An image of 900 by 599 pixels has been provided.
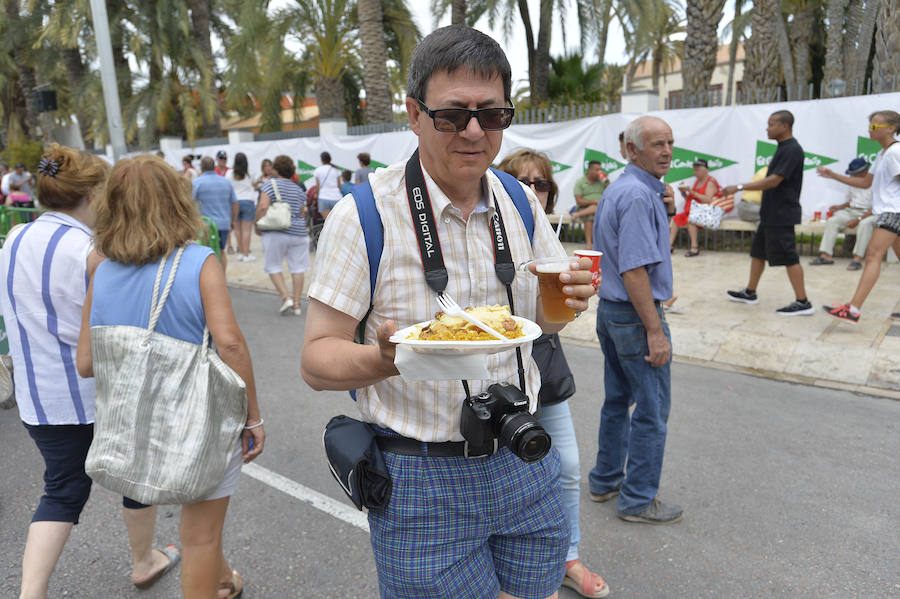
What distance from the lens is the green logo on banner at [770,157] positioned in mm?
8719

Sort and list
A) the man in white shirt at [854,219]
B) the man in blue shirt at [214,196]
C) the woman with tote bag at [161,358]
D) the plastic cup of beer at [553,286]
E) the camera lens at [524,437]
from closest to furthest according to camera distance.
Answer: the camera lens at [524,437] < the plastic cup of beer at [553,286] < the woman with tote bag at [161,358] < the man in white shirt at [854,219] < the man in blue shirt at [214,196]

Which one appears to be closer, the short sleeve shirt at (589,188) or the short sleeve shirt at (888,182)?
the short sleeve shirt at (888,182)

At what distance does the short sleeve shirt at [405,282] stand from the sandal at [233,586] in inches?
63.8

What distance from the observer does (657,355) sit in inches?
117

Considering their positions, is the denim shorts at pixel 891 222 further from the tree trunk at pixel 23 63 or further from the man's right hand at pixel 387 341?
the tree trunk at pixel 23 63

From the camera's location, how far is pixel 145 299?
2090 millimetres

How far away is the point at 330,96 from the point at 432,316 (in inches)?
825

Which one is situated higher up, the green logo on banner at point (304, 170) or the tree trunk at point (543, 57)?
the tree trunk at point (543, 57)

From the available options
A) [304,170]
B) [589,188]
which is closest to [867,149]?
[589,188]

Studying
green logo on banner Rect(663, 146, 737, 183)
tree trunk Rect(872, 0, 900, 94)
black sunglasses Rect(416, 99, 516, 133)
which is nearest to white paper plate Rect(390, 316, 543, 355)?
black sunglasses Rect(416, 99, 516, 133)

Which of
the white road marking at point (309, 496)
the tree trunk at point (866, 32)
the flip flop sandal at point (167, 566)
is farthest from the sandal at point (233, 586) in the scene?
the tree trunk at point (866, 32)

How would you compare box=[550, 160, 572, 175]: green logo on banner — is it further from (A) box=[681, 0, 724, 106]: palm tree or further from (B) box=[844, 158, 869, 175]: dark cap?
(B) box=[844, 158, 869, 175]: dark cap

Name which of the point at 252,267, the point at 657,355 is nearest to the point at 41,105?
the point at 252,267

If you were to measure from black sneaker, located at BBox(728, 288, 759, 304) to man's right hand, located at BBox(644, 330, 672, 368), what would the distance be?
15.3ft
